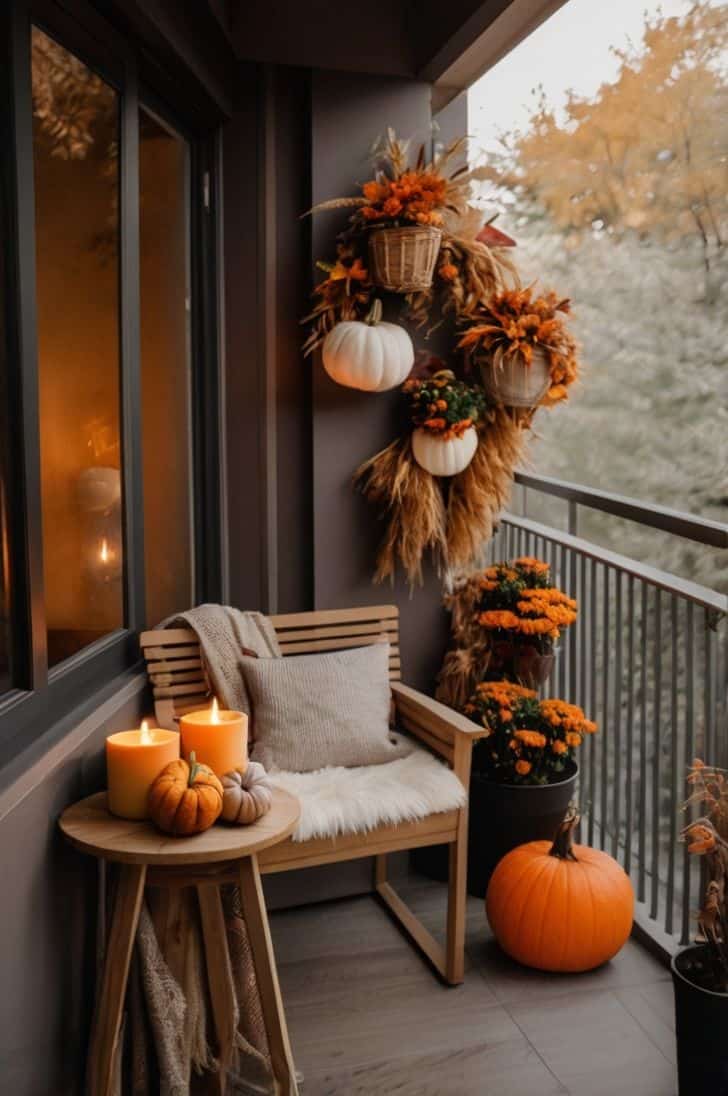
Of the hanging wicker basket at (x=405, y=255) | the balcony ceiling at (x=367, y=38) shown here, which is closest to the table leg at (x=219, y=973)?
the hanging wicker basket at (x=405, y=255)

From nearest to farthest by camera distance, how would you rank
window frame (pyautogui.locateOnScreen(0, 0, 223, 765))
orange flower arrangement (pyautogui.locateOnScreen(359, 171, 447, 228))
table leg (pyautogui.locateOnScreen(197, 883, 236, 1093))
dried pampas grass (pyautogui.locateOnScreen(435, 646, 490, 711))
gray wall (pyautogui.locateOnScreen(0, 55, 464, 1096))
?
window frame (pyautogui.locateOnScreen(0, 0, 223, 765))
table leg (pyautogui.locateOnScreen(197, 883, 236, 1093))
orange flower arrangement (pyautogui.locateOnScreen(359, 171, 447, 228))
gray wall (pyautogui.locateOnScreen(0, 55, 464, 1096))
dried pampas grass (pyautogui.locateOnScreen(435, 646, 490, 711))

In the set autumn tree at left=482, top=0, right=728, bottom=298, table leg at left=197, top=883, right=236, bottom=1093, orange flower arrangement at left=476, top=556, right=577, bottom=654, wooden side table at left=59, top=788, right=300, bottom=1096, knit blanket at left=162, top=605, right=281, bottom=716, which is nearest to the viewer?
wooden side table at left=59, top=788, right=300, bottom=1096

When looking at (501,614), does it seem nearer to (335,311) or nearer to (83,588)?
(335,311)

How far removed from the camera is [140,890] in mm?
1853

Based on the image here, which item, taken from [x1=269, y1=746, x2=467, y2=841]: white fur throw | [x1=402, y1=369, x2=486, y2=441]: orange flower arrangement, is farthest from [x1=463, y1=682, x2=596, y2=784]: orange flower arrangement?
[x1=402, y1=369, x2=486, y2=441]: orange flower arrangement

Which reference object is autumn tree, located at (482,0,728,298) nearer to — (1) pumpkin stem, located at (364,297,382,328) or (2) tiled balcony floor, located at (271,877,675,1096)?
(1) pumpkin stem, located at (364,297,382,328)

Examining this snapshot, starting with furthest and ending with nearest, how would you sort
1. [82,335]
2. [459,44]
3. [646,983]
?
[459,44] → [646,983] → [82,335]

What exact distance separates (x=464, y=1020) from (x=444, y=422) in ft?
4.90

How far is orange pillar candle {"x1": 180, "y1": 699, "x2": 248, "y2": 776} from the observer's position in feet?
6.77

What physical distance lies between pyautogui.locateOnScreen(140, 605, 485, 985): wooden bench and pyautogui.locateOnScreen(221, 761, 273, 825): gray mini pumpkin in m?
0.32

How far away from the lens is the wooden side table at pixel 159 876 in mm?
1808

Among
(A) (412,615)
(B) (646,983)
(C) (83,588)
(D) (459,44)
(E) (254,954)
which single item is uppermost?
(D) (459,44)

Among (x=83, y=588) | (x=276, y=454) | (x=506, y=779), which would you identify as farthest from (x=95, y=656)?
(x=506, y=779)

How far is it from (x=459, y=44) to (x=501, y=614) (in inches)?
59.2
